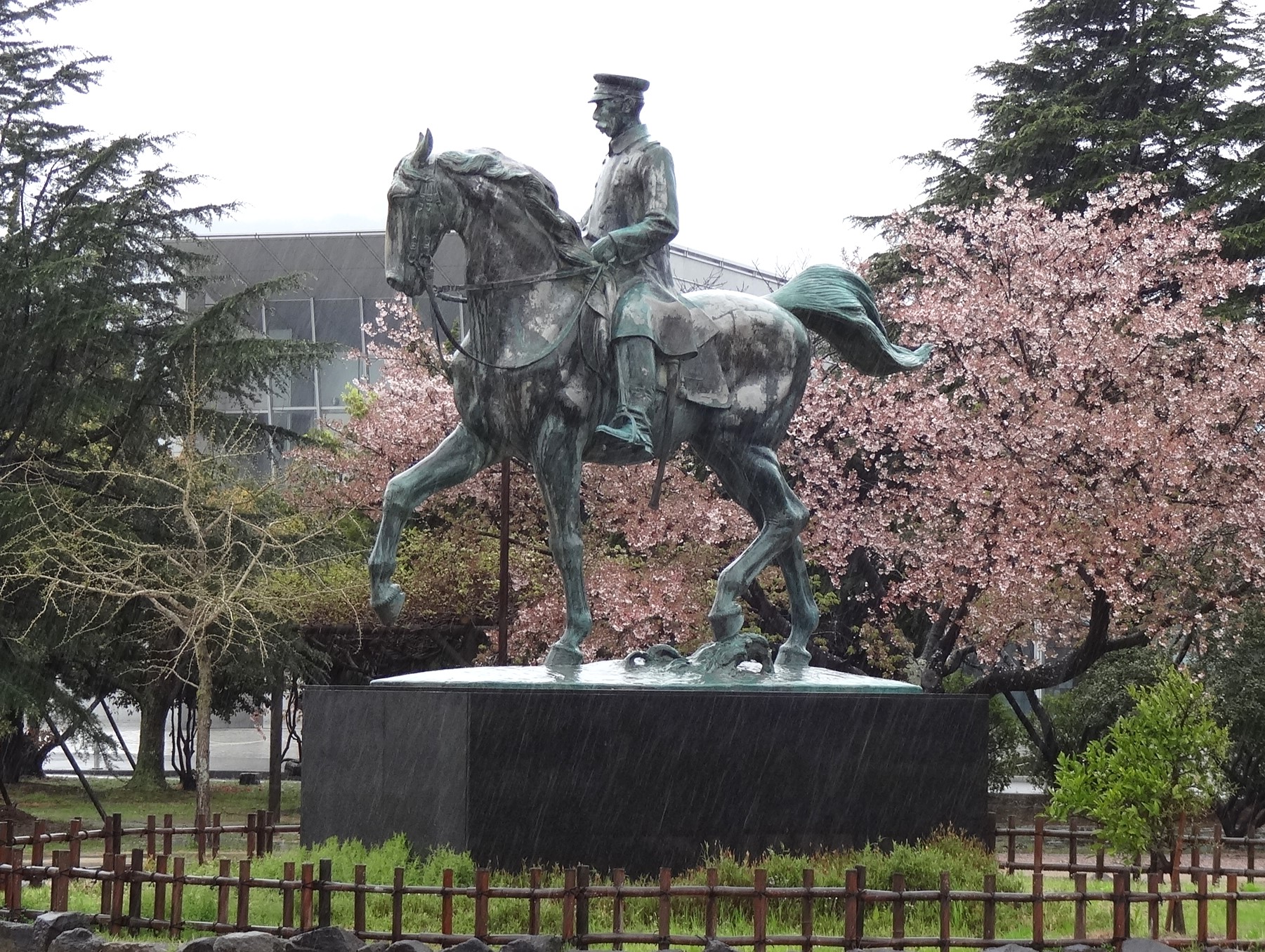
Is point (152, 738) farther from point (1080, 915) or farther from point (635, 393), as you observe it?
point (1080, 915)

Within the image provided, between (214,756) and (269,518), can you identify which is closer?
(269,518)

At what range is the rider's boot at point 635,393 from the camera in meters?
8.40

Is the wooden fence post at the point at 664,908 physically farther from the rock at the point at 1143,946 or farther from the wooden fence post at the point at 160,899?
the wooden fence post at the point at 160,899

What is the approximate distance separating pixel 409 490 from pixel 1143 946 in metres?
4.45

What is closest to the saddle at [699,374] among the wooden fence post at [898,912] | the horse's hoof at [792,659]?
the horse's hoof at [792,659]

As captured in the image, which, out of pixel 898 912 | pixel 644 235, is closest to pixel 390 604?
pixel 644 235

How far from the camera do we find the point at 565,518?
8727 millimetres

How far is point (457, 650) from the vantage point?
2644cm

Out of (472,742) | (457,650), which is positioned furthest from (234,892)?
(457,650)

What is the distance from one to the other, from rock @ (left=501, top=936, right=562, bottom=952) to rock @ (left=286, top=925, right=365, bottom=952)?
2.44 ft

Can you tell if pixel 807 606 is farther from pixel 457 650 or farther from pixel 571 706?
pixel 457 650

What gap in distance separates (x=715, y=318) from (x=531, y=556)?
15050mm

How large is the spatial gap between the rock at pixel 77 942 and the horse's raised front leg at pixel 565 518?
9.11 feet

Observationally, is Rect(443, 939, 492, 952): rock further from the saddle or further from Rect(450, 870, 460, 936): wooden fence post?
the saddle
